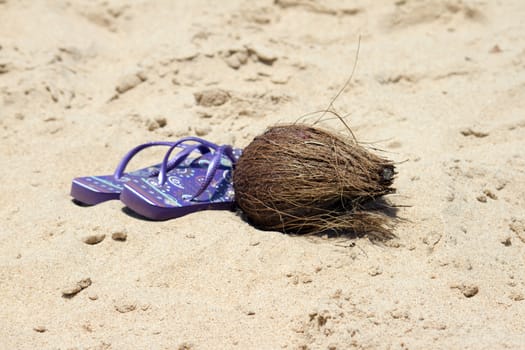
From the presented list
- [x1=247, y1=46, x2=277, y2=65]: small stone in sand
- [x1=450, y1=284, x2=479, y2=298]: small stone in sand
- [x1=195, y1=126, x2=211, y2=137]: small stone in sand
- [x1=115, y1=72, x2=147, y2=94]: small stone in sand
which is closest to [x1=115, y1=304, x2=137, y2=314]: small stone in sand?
[x1=450, y1=284, x2=479, y2=298]: small stone in sand

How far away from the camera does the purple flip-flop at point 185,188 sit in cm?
294

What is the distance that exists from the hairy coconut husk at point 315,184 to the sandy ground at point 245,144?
8cm

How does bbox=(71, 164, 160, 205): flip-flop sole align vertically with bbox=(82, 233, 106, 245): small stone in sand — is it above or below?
below

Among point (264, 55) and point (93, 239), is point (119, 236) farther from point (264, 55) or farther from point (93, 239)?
point (264, 55)

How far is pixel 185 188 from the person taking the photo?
10.1 ft

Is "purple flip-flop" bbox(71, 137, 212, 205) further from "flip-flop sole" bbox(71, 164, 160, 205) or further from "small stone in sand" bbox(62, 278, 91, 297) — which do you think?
"small stone in sand" bbox(62, 278, 91, 297)

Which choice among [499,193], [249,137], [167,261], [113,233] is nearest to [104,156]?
[249,137]

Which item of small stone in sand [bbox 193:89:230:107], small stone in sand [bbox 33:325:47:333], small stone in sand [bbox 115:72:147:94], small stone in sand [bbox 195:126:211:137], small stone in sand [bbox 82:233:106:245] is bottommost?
small stone in sand [bbox 195:126:211:137]

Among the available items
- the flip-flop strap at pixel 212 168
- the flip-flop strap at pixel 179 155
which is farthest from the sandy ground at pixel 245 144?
the flip-flop strap at pixel 179 155

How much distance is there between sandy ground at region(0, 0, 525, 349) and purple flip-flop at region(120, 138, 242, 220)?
6cm

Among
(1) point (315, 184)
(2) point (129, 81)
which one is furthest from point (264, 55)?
(1) point (315, 184)

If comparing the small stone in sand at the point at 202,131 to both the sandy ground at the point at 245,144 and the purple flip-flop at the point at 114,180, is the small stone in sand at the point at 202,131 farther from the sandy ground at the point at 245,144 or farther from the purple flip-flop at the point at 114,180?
the purple flip-flop at the point at 114,180

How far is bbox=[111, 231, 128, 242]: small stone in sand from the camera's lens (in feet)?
9.29

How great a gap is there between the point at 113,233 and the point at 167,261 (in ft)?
0.90
